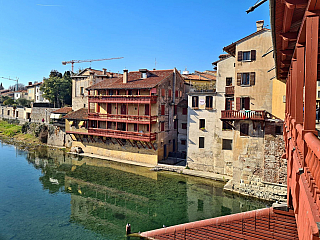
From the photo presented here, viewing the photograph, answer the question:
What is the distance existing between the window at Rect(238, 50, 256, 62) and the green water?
42.9 ft

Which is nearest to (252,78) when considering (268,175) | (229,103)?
(229,103)

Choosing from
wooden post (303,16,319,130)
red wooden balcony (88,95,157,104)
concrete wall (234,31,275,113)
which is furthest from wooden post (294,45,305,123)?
red wooden balcony (88,95,157,104)

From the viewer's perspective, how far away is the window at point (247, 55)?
2369 cm

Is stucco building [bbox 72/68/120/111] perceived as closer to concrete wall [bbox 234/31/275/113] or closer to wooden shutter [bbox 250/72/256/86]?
concrete wall [bbox 234/31/275/113]

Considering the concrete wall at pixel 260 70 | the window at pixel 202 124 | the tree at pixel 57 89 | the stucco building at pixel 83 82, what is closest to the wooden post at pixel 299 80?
the concrete wall at pixel 260 70

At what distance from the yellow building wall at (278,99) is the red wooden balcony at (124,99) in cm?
1467

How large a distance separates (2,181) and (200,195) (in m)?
21.1

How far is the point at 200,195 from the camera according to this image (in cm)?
2266

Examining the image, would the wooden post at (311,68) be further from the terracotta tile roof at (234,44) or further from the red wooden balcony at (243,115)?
the terracotta tile roof at (234,44)

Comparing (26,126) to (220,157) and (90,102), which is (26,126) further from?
(220,157)

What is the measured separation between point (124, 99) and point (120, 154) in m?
8.27

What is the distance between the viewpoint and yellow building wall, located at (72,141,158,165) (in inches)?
1297

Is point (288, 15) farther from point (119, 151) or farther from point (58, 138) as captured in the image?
point (58, 138)

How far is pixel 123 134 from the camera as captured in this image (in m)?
33.9
